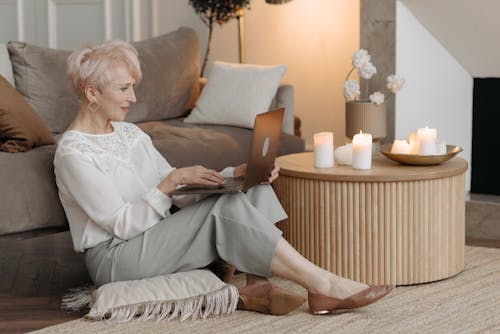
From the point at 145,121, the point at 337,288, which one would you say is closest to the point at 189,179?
the point at 337,288

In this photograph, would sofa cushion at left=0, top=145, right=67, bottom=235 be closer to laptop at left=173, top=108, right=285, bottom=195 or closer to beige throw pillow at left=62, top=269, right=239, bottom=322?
beige throw pillow at left=62, top=269, right=239, bottom=322

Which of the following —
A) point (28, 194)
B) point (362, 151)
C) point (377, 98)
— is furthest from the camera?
point (377, 98)

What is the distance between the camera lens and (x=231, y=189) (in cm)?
264

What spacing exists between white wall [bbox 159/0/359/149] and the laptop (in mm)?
2072

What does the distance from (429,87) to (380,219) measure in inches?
48.8

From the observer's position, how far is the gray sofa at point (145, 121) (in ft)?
9.62

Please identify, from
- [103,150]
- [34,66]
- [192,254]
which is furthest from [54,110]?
[192,254]

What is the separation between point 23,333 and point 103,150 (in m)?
0.60

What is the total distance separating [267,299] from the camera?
2693 millimetres

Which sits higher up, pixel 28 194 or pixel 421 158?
pixel 421 158

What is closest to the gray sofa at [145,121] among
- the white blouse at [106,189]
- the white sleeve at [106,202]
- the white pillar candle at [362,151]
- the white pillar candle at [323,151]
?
the white blouse at [106,189]

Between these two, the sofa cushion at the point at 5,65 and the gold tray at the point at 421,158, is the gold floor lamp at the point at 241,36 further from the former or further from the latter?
the gold tray at the point at 421,158

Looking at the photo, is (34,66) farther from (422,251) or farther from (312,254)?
(422,251)

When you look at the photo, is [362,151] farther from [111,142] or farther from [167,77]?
[167,77]
